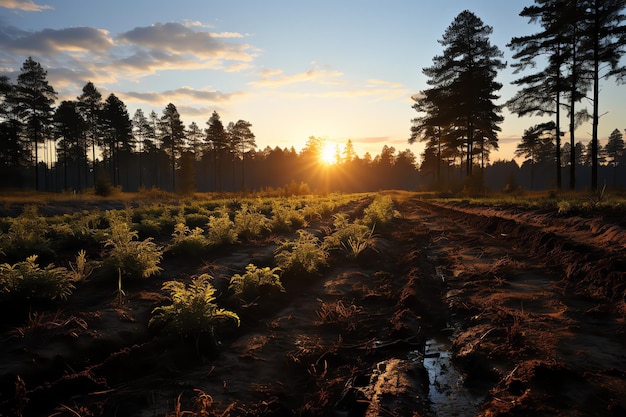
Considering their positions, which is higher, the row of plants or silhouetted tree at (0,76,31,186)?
silhouetted tree at (0,76,31,186)

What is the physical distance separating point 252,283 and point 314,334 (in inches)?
59.5

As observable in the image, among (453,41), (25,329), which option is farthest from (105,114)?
(25,329)

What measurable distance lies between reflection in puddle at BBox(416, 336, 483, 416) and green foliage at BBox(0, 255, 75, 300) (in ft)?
15.3

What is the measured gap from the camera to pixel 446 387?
320 cm

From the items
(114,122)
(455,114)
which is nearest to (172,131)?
(114,122)

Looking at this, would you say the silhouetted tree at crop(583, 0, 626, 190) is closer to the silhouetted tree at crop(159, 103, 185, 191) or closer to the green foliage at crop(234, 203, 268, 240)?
the green foliage at crop(234, 203, 268, 240)

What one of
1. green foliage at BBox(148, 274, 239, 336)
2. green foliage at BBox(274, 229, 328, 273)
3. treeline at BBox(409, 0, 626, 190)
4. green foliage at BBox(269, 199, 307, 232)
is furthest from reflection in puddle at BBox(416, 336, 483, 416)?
treeline at BBox(409, 0, 626, 190)

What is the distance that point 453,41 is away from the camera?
31422mm

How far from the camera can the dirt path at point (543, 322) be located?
2.70 m

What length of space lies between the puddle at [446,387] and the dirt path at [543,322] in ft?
0.29

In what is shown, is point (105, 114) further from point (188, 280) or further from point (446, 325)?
point (446, 325)

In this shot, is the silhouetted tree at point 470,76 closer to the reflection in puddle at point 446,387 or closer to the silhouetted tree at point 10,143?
the reflection in puddle at point 446,387

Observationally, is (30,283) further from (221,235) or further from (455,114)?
(455,114)

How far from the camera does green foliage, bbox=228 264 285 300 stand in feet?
Result: 17.9
